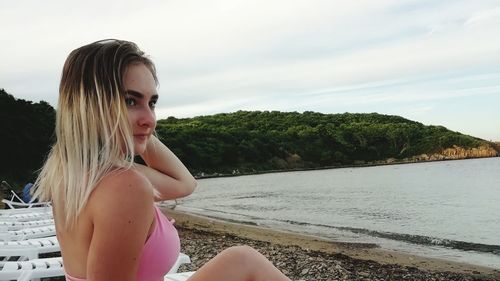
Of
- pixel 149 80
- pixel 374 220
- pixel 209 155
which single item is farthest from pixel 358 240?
pixel 209 155

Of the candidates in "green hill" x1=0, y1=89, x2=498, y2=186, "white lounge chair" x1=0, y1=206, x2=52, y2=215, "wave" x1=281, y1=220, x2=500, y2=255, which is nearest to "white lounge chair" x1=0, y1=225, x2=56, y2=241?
"white lounge chair" x1=0, y1=206, x2=52, y2=215

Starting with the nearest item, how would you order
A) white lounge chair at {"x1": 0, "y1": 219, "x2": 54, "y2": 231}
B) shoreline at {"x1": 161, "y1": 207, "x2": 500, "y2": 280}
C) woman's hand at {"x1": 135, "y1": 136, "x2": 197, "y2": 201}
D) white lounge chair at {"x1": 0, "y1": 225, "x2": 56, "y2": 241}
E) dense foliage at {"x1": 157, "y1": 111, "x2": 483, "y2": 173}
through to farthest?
woman's hand at {"x1": 135, "y1": 136, "x2": 197, "y2": 201} < white lounge chair at {"x1": 0, "y1": 225, "x2": 56, "y2": 241} < white lounge chair at {"x1": 0, "y1": 219, "x2": 54, "y2": 231} < shoreline at {"x1": 161, "y1": 207, "x2": 500, "y2": 280} < dense foliage at {"x1": 157, "y1": 111, "x2": 483, "y2": 173}

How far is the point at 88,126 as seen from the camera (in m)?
1.49

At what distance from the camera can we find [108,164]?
145 centimetres

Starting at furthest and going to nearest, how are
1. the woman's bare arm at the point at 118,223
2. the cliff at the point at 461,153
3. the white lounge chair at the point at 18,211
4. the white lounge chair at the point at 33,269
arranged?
the cliff at the point at 461,153, the white lounge chair at the point at 18,211, the white lounge chair at the point at 33,269, the woman's bare arm at the point at 118,223

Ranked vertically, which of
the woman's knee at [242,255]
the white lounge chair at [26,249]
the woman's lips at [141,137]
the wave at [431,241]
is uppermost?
the woman's lips at [141,137]

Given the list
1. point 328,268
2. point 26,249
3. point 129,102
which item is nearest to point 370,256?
point 328,268

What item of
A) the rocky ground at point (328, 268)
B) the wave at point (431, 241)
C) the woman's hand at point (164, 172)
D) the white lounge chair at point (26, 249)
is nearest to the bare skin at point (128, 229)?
the woman's hand at point (164, 172)

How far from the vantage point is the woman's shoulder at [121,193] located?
53.5 inches

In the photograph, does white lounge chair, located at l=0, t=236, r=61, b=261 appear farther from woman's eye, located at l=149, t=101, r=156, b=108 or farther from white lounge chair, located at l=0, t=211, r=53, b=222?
woman's eye, located at l=149, t=101, r=156, b=108

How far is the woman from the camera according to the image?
4.51ft

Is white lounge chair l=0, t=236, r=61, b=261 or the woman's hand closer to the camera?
the woman's hand

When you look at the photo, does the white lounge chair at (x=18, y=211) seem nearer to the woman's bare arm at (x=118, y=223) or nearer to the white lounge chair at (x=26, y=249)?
the white lounge chair at (x=26, y=249)

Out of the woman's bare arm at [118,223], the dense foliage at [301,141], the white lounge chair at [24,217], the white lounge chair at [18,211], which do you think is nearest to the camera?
the woman's bare arm at [118,223]
